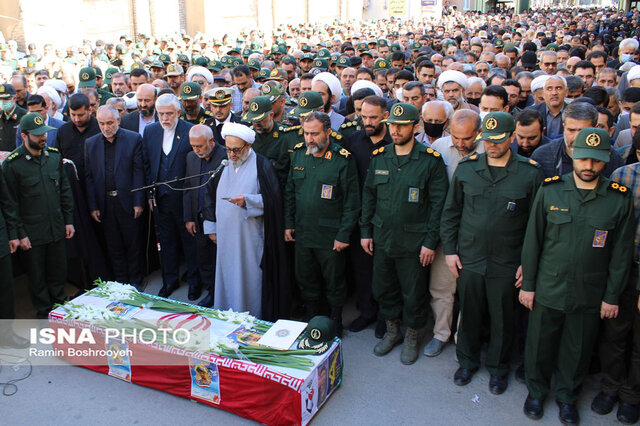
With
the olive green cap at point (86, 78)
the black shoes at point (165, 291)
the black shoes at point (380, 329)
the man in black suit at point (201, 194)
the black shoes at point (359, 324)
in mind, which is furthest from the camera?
the olive green cap at point (86, 78)

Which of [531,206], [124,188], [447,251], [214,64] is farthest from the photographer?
[214,64]

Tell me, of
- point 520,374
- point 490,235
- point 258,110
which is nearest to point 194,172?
point 258,110

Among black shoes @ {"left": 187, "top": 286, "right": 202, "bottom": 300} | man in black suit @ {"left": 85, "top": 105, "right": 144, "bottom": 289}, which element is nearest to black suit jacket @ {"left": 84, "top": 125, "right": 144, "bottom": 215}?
man in black suit @ {"left": 85, "top": 105, "right": 144, "bottom": 289}

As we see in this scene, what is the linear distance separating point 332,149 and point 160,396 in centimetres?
237

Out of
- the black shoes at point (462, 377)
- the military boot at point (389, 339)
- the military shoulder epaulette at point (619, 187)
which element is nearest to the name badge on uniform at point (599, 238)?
the military shoulder epaulette at point (619, 187)

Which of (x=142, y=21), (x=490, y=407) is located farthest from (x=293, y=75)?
(x=142, y=21)

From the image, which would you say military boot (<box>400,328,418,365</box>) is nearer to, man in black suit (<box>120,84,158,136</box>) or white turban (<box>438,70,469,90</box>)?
white turban (<box>438,70,469,90</box>)

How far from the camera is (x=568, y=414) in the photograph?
3.81 metres

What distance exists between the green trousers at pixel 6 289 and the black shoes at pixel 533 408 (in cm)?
425

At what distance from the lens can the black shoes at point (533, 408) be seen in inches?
152

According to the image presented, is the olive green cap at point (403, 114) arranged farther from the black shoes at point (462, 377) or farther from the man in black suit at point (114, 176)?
the man in black suit at point (114, 176)

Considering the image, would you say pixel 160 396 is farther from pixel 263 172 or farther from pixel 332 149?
pixel 332 149

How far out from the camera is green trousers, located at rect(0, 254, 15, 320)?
4703mm

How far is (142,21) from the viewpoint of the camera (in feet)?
81.3
